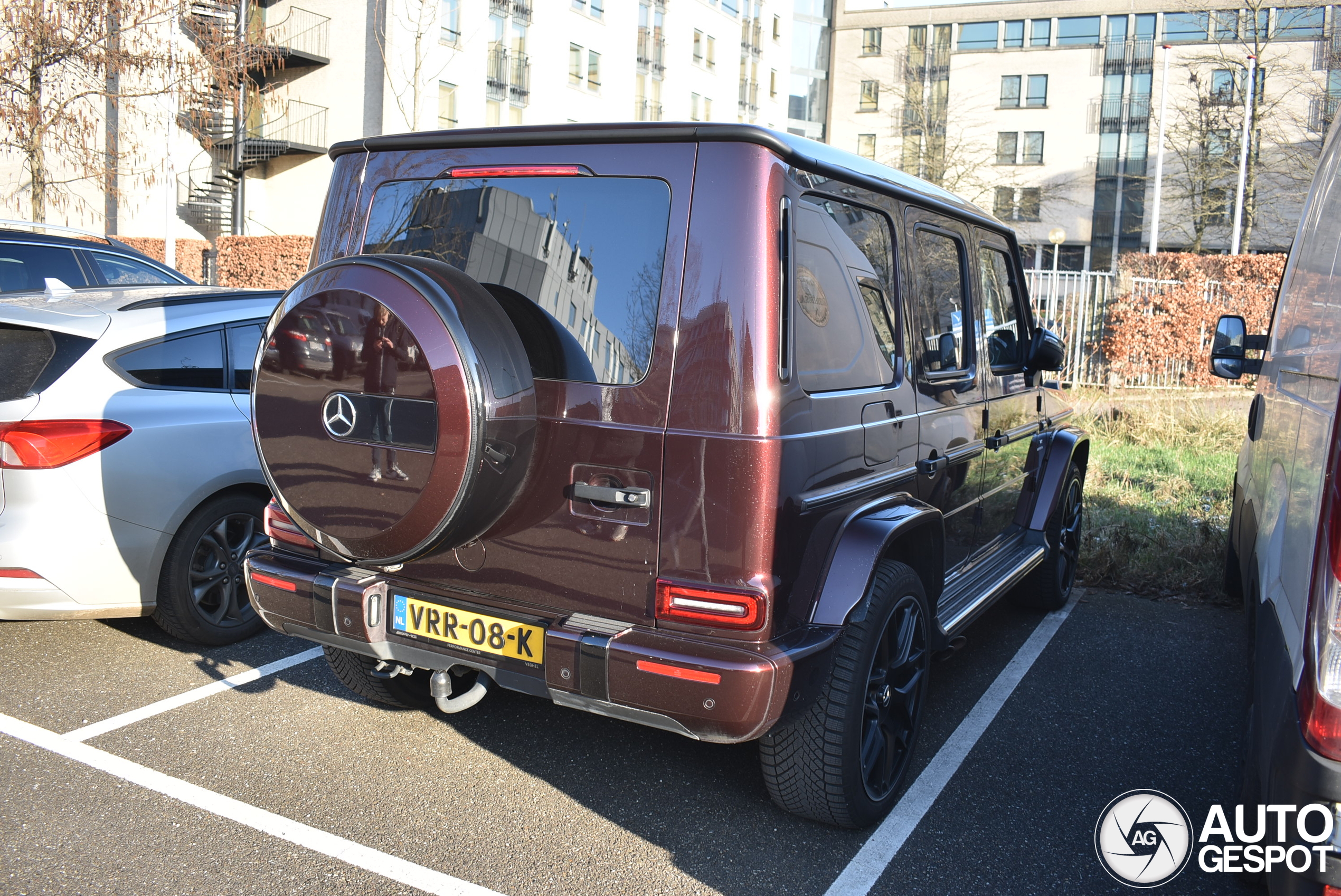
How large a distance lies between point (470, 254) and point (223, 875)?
76.3 inches

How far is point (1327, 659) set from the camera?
209 cm

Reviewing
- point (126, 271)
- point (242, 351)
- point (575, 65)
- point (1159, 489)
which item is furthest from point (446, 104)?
point (242, 351)

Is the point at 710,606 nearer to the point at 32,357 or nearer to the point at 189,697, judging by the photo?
the point at 189,697

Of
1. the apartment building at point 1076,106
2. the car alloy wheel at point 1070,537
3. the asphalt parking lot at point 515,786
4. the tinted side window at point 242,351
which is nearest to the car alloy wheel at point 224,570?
the asphalt parking lot at point 515,786

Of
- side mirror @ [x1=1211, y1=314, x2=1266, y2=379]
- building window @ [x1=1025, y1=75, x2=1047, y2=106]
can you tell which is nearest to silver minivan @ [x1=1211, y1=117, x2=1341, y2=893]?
side mirror @ [x1=1211, y1=314, x2=1266, y2=379]

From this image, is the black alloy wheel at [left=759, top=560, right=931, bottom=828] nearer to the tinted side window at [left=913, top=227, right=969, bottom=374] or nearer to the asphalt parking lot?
the asphalt parking lot

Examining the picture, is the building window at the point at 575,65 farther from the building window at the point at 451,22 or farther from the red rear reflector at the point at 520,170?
A: the red rear reflector at the point at 520,170

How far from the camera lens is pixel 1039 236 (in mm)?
48344

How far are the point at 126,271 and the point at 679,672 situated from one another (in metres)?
6.68

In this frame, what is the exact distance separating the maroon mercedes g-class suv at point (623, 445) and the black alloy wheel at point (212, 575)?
1.30 meters

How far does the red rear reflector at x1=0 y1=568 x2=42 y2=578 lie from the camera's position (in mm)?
3945

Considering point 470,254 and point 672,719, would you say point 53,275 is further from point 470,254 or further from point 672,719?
point 672,719

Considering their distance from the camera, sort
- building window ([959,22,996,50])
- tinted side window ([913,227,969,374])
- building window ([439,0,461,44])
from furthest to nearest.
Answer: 1. building window ([959,22,996,50])
2. building window ([439,0,461,44])
3. tinted side window ([913,227,969,374])

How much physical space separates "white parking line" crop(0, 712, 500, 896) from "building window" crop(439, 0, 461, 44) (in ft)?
91.5
